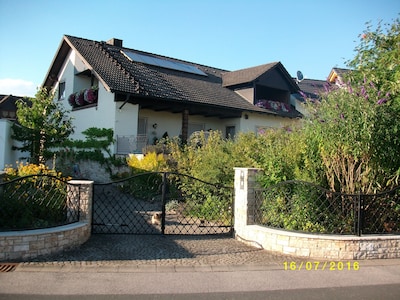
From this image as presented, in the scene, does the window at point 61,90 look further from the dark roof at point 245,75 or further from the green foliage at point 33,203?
the green foliage at point 33,203

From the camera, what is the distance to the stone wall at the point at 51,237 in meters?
5.36

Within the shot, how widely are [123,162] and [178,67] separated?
9.15m

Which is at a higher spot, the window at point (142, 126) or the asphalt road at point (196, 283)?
the window at point (142, 126)

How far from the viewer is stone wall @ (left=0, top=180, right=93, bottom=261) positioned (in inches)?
211

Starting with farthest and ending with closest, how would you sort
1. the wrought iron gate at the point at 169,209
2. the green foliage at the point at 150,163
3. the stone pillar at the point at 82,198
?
1. the green foliage at the point at 150,163
2. the wrought iron gate at the point at 169,209
3. the stone pillar at the point at 82,198

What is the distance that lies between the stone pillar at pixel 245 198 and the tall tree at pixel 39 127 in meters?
7.81

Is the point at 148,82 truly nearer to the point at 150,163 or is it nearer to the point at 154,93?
the point at 154,93

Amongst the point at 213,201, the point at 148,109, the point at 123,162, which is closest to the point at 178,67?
the point at 148,109

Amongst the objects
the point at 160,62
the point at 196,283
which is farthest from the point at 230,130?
the point at 196,283

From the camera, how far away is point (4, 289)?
4.34 meters

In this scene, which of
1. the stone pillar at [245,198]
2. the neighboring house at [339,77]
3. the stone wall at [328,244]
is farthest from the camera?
the neighboring house at [339,77]

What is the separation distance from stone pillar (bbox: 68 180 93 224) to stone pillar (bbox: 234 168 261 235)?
308 centimetres

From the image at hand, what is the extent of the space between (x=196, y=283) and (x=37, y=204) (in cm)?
361
